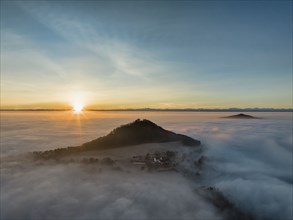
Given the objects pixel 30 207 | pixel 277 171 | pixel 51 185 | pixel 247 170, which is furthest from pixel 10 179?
pixel 277 171

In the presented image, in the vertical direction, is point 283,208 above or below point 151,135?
below

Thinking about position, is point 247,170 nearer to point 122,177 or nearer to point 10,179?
point 122,177

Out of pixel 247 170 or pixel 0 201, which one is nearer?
pixel 0 201

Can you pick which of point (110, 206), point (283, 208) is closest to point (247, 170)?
point (283, 208)

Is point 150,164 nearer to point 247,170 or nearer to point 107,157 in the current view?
point 107,157

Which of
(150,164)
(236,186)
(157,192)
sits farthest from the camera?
(150,164)

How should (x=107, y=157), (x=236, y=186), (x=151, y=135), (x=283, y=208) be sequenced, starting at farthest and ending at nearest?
(x=151, y=135)
(x=107, y=157)
(x=236, y=186)
(x=283, y=208)
